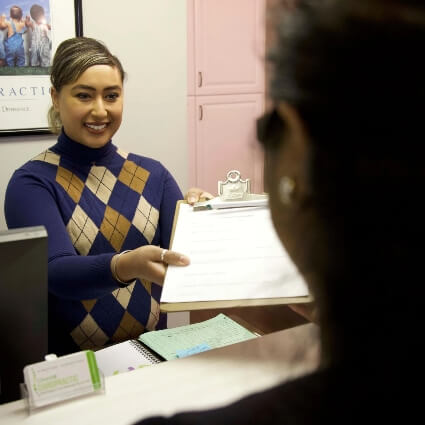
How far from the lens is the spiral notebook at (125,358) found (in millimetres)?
1133

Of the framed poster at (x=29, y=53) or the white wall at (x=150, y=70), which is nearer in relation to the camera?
the framed poster at (x=29, y=53)

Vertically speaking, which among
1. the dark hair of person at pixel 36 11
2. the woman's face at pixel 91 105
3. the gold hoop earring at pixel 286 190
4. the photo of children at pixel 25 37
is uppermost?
the dark hair of person at pixel 36 11

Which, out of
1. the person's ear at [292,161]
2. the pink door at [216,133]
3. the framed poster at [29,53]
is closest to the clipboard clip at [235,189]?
the person's ear at [292,161]

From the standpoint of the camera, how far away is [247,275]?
2.84 ft

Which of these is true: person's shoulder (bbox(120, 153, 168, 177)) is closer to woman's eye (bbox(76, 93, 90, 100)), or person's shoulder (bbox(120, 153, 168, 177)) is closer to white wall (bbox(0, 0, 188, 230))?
woman's eye (bbox(76, 93, 90, 100))

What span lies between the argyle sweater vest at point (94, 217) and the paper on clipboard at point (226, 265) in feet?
1.47

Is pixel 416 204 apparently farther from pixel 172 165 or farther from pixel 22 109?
pixel 172 165

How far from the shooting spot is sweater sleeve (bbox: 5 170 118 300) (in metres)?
1.31

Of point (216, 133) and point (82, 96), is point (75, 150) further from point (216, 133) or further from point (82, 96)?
point (216, 133)

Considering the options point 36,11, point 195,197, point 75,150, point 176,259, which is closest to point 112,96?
point 75,150

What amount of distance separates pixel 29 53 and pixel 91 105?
983mm

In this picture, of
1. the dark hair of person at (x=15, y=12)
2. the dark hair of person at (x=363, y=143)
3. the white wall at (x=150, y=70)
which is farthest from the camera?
the white wall at (x=150, y=70)

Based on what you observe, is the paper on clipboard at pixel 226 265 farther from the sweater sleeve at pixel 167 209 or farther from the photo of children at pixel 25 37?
the photo of children at pixel 25 37

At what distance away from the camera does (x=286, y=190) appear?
1.17 feet
